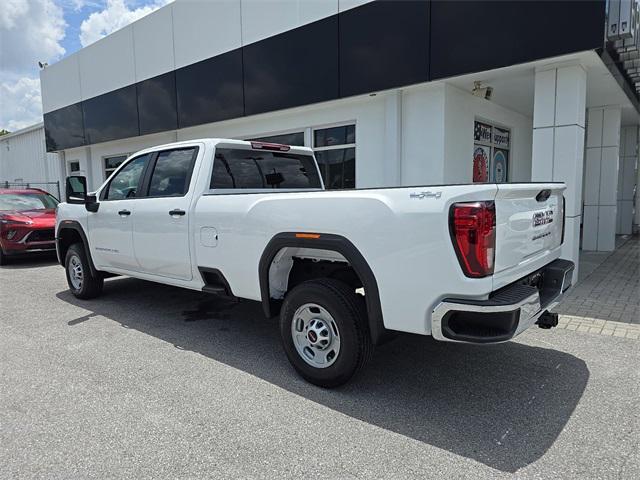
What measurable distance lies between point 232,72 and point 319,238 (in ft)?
28.6

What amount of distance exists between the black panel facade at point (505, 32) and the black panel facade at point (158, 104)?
25.9 feet

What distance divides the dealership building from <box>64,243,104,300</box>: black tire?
5192mm

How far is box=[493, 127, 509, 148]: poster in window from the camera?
10.4m

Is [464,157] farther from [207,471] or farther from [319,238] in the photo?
[207,471]

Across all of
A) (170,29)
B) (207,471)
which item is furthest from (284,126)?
(207,471)

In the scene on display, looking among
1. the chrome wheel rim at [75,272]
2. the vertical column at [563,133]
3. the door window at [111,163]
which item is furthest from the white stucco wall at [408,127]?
the door window at [111,163]

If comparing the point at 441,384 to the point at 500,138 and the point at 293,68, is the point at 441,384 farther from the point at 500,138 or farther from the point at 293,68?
the point at 500,138

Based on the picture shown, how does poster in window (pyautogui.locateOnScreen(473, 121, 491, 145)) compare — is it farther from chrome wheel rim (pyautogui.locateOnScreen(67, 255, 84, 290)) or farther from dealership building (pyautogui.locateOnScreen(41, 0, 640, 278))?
chrome wheel rim (pyautogui.locateOnScreen(67, 255, 84, 290))

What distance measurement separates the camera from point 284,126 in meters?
10.6

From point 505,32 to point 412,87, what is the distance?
182 centimetres

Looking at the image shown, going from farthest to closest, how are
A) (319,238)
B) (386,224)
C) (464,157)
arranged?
(464,157)
(319,238)
(386,224)

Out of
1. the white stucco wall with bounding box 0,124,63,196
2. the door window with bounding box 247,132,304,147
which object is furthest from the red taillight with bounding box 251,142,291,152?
the white stucco wall with bounding box 0,124,63,196

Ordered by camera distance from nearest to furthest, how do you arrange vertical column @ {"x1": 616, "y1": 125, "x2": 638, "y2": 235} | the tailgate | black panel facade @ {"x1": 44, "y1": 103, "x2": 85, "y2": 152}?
the tailgate < vertical column @ {"x1": 616, "y1": 125, "x2": 638, "y2": 235} < black panel facade @ {"x1": 44, "y1": 103, "x2": 85, "y2": 152}

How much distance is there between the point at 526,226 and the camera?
3264 millimetres
